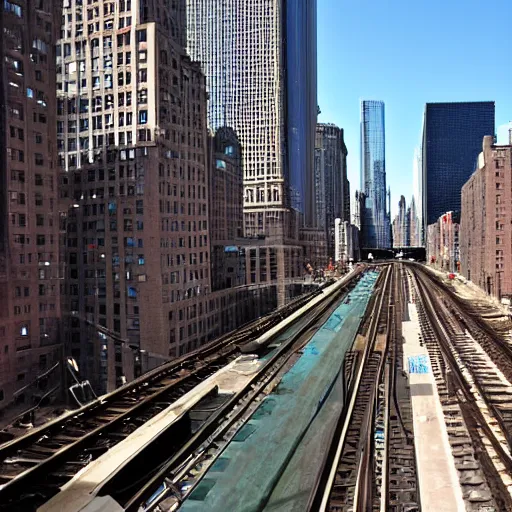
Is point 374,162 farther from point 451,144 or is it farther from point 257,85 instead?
point 257,85

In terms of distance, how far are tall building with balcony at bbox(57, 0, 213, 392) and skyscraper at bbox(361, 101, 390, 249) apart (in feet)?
413

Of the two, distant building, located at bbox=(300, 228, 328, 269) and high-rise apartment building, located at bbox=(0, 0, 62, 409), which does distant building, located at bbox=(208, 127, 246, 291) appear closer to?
high-rise apartment building, located at bbox=(0, 0, 62, 409)

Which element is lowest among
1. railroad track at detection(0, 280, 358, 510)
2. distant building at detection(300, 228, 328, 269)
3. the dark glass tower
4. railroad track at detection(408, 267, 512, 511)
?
railroad track at detection(408, 267, 512, 511)

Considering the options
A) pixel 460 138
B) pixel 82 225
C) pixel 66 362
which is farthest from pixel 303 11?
pixel 460 138

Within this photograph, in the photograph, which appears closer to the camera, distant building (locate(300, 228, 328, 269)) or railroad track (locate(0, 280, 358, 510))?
railroad track (locate(0, 280, 358, 510))

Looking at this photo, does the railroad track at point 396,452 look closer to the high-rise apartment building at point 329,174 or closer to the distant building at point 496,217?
the distant building at point 496,217

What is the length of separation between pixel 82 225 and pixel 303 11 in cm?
1644

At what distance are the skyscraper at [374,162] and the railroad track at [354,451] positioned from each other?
125723 millimetres

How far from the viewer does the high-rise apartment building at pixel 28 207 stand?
5.42 meters

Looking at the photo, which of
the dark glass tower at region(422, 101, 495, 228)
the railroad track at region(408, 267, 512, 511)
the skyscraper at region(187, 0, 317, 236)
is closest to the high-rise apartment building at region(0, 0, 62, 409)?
the skyscraper at region(187, 0, 317, 236)

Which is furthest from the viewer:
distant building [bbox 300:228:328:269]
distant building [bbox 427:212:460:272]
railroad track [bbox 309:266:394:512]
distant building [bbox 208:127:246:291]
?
distant building [bbox 427:212:460:272]

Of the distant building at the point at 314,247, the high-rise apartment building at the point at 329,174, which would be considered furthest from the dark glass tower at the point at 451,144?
the distant building at the point at 314,247

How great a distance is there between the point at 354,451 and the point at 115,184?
4634mm

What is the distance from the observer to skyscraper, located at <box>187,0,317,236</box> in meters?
11.0
